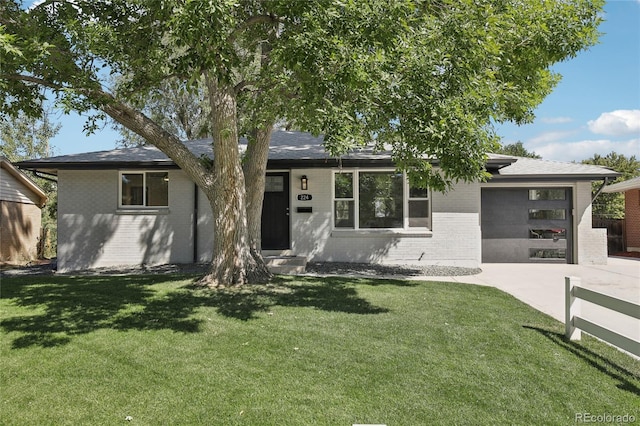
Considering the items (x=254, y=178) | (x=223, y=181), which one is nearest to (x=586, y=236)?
(x=254, y=178)

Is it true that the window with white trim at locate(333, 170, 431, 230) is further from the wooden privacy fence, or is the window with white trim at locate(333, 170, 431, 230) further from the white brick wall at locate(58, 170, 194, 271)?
the wooden privacy fence

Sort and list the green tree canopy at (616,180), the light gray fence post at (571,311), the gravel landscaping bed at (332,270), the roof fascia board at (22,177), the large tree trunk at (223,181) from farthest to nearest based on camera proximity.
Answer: the green tree canopy at (616,180) → the roof fascia board at (22,177) → the gravel landscaping bed at (332,270) → the large tree trunk at (223,181) → the light gray fence post at (571,311)

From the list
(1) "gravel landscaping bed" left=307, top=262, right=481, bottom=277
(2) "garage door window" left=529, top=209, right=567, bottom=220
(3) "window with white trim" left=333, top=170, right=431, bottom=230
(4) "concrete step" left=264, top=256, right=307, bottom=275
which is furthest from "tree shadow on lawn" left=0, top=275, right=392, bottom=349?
(2) "garage door window" left=529, top=209, right=567, bottom=220

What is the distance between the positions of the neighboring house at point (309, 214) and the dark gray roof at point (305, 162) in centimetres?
5

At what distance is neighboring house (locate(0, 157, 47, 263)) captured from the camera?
47.3 feet

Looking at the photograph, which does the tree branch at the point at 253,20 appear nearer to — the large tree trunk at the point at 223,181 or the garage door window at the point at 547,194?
the large tree trunk at the point at 223,181

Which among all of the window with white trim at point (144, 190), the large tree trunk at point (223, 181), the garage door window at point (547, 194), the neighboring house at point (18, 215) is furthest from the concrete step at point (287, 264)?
the neighboring house at point (18, 215)

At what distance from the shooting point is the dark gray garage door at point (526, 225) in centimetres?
1158

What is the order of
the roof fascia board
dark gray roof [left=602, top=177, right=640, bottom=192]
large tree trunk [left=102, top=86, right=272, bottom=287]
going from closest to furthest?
large tree trunk [left=102, top=86, right=272, bottom=287], the roof fascia board, dark gray roof [left=602, top=177, right=640, bottom=192]

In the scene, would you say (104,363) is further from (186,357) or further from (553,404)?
(553,404)

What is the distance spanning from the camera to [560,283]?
8508 millimetres

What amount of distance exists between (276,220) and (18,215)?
11.2m

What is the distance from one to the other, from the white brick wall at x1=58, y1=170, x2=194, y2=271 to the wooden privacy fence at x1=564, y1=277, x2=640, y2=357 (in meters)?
9.23

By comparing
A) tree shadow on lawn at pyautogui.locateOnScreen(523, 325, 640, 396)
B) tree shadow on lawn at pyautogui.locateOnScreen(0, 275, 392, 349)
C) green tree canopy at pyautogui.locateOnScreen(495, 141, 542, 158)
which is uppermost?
green tree canopy at pyautogui.locateOnScreen(495, 141, 542, 158)
